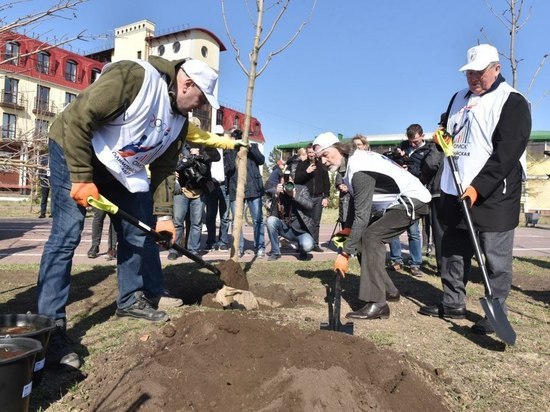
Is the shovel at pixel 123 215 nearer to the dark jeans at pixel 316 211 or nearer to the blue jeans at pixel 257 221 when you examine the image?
the blue jeans at pixel 257 221

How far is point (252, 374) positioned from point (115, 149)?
1761mm

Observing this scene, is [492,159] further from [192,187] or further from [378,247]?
[192,187]

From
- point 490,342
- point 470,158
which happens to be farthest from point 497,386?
point 470,158

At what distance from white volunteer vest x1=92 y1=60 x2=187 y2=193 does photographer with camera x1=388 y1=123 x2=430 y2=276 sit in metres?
4.12

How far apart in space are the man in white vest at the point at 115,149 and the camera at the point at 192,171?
253 cm

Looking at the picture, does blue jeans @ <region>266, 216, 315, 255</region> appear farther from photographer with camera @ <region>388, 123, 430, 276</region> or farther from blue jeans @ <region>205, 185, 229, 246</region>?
photographer with camera @ <region>388, 123, 430, 276</region>

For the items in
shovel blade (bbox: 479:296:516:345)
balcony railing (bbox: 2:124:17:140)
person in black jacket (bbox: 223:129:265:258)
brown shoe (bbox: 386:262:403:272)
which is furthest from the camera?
person in black jacket (bbox: 223:129:265:258)

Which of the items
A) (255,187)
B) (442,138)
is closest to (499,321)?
(442,138)

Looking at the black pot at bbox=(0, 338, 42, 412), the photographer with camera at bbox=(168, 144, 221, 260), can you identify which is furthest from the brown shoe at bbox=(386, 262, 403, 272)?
the black pot at bbox=(0, 338, 42, 412)

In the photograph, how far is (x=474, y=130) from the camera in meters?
4.06

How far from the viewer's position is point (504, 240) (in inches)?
153

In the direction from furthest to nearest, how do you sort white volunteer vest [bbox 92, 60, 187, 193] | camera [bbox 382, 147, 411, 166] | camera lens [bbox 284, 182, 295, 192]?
camera lens [bbox 284, 182, 295, 192], camera [bbox 382, 147, 411, 166], white volunteer vest [bbox 92, 60, 187, 193]

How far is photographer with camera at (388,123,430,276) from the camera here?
6559mm

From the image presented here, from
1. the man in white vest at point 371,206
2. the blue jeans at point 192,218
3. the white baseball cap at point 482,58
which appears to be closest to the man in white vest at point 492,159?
the white baseball cap at point 482,58
